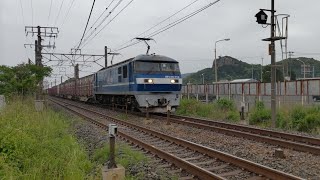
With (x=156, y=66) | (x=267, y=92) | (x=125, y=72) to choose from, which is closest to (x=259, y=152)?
(x=156, y=66)

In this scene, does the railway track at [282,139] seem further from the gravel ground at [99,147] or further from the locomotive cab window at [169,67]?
the locomotive cab window at [169,67]

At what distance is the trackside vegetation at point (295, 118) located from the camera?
1571cm

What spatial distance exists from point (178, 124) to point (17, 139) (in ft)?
32.9

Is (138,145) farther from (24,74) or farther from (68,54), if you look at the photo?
(68,54)

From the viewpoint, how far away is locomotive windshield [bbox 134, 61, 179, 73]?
1977 cm

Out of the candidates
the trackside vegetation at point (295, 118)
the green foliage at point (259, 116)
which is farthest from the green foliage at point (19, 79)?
the trackside vegetation at point (295, 118)

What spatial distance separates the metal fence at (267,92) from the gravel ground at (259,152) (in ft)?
26.7

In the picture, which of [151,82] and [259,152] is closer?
[259,152]

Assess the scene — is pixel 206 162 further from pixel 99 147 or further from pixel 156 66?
pixel 156 66

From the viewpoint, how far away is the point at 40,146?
8.82m

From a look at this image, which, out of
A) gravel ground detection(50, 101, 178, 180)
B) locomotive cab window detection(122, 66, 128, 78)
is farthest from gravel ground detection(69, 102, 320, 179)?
locomotive cab window detection(122, 66, 128, 78)

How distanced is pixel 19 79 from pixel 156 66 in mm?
12548

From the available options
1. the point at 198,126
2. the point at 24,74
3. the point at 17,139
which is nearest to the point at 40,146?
the point at 17,139

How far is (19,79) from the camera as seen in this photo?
27.7 metres
